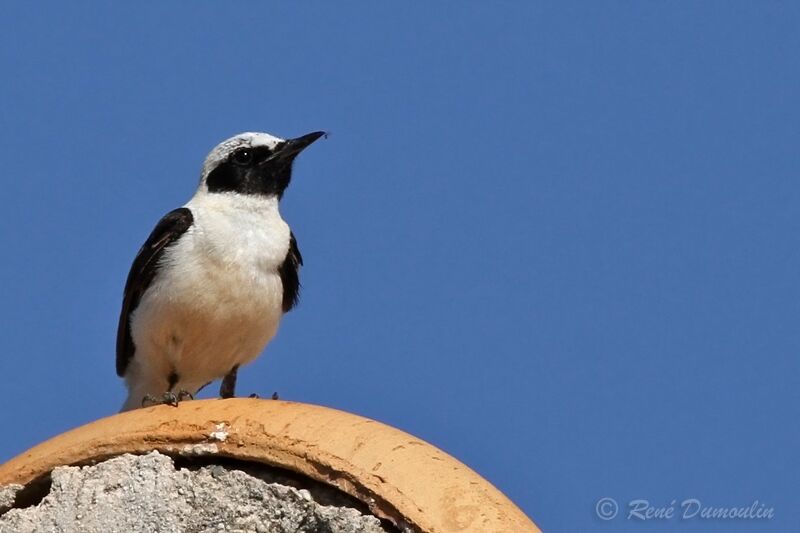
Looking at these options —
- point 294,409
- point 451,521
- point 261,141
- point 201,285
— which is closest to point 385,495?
point 451,521

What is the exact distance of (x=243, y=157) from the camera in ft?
30.3

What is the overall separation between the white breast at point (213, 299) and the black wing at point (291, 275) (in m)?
0.08

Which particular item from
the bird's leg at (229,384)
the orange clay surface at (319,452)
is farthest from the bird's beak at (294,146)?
the orange clay surface at (319,452)

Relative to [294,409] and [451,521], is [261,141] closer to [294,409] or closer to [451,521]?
[294,409]

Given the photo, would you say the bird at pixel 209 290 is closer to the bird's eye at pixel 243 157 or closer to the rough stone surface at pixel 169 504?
the bird's eye at pixel 243 157

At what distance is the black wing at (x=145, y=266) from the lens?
8.41 m

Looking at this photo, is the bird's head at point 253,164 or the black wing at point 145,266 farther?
the bird's head at point 253,164

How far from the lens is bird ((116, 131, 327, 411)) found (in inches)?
323

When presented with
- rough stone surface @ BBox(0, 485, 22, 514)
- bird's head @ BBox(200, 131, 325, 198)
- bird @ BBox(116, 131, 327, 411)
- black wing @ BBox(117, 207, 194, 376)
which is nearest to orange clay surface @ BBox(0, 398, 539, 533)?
rough stone surface @ BBox(0, 485, 22, 514)

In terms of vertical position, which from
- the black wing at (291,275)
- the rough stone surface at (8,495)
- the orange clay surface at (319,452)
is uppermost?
the black wing at (291,275)

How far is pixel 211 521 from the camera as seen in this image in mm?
4965

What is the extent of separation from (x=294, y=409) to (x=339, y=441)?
29 centimetres

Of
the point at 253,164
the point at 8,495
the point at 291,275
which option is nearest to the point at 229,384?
the point at 291,275

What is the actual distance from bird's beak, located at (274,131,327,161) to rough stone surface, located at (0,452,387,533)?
14.4 feet
